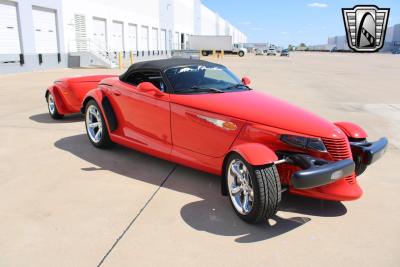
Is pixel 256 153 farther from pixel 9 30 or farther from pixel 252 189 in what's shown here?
pixel 9 30

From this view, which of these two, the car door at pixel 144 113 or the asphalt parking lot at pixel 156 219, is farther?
the car door at pixel 144 113

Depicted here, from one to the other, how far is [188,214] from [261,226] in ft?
2.38

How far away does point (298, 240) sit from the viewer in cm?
324

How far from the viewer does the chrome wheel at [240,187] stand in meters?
3.48

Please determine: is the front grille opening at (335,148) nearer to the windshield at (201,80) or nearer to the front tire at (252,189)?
the front tire at (252,189)

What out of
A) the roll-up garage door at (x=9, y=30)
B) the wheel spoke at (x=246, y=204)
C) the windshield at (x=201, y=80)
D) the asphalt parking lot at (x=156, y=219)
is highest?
the roll-up garage door at (x=9, y=30)

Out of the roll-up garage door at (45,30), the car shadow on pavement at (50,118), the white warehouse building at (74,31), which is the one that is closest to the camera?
the car shadow on pavement at (50,118)

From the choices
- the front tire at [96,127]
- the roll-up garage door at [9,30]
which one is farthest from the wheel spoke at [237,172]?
the roll-up garage door at [9,30]

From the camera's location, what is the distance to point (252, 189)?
3363 millimetres

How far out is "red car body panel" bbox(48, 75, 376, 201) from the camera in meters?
3.53

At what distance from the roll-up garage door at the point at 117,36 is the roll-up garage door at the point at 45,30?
9.76 m

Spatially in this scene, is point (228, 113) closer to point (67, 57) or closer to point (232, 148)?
point (232, 148)

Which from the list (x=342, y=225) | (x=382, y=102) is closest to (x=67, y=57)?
(x=382, y=102)

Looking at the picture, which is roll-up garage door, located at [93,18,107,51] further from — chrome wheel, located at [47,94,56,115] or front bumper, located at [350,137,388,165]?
front bumper, located at [350,137,388,165]
